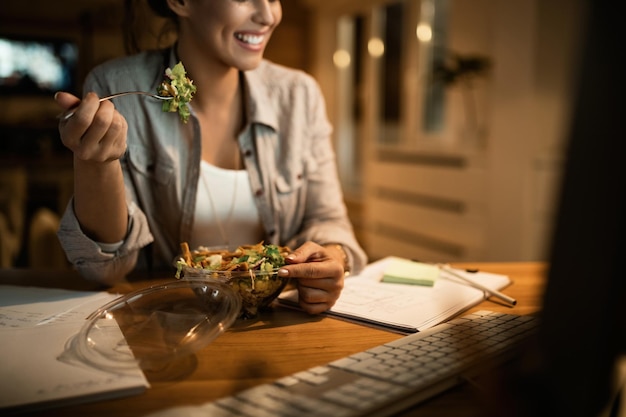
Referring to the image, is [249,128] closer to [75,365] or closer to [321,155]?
[321,155]

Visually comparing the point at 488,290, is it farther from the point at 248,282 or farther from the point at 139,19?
the point at 139,19

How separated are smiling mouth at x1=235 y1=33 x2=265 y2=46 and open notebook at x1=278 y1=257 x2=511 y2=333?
0.56 metres

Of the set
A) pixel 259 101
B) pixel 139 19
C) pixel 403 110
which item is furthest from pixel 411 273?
pixel 403 110

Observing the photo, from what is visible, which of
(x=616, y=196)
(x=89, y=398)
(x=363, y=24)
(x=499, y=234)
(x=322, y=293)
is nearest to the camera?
(x=616, y=196)

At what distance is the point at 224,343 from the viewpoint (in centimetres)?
76

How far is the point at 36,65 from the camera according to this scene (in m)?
5.54

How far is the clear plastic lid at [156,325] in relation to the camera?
668mm

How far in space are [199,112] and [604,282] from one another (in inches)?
45.9

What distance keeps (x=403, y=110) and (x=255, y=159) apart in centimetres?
424

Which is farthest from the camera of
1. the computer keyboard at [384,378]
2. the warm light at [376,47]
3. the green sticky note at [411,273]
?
the warm light at [376,47]

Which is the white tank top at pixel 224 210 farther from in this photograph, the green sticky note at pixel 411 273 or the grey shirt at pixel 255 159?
the green sticky note at pixel 411 273

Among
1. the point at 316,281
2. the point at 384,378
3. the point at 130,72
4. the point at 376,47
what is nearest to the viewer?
the point at 384,378

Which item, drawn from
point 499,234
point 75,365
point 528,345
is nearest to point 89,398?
point 75,365

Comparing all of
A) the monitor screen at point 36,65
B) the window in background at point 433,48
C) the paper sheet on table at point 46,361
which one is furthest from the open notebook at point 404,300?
the monitor screen at point 36,65
